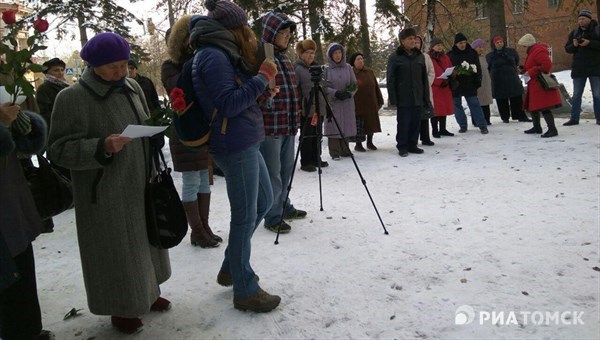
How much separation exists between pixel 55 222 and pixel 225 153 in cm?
382

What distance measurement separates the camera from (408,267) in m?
3.78

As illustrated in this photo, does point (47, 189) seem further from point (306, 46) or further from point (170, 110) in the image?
point (306, 46)

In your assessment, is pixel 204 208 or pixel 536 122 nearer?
pixel 204 208

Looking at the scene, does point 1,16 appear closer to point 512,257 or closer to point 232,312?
point 232,312

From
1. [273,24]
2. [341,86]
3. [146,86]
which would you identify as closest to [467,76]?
[341,86]

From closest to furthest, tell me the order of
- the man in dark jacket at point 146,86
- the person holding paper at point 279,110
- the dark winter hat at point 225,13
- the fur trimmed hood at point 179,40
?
1. the dark winter hat at point 225,13
2. the fur trimmed hood at point 179,40
3. the person holding paper at point 279,110
4. the man in dark jacket at point 146,86

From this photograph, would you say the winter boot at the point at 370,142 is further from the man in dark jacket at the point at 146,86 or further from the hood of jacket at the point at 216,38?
the hood of jacket at the point at 216,38

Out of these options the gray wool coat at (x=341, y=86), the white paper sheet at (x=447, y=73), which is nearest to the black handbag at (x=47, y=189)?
the gray wool coat at (x=341, y=86)

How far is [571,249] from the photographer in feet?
12.7

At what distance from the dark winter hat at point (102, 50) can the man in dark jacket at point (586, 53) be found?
8810mm

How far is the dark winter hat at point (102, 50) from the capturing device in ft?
8.87

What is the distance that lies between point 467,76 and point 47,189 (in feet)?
29.0

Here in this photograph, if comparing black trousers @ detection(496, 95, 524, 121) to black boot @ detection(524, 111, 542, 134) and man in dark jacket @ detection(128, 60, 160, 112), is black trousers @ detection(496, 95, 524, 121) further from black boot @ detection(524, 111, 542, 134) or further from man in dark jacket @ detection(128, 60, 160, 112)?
man in dark jacket @ detection(128, 60, 160, 112)

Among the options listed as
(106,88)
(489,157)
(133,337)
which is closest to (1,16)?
(106,88)
